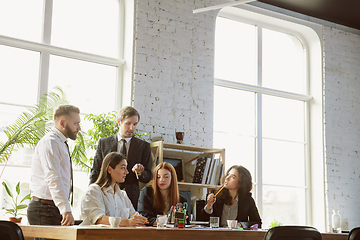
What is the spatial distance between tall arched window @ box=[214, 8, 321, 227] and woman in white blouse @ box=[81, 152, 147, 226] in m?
2.73

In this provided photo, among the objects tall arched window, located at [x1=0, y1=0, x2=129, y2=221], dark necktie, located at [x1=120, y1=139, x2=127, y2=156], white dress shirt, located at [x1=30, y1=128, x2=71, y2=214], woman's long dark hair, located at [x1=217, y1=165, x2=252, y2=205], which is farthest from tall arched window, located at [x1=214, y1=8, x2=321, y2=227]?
white dress shirt, located at [x1=30, y1=128, x2=71, y2=214]

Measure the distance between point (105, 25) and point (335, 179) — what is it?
389cm

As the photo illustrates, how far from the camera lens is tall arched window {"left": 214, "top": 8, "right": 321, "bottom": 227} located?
19.9ft

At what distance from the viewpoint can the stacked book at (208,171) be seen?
192 inches

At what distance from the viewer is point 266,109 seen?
6.41m

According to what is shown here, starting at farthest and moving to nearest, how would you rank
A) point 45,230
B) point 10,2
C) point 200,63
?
point 200,63 < point 10,2 < point 45,230

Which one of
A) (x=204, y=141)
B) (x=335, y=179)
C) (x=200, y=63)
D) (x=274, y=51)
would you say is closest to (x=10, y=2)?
(x=200, y=63)

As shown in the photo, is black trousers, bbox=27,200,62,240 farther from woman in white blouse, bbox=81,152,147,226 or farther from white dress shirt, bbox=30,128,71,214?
woman in white blouse, bbox=81,152,147,226

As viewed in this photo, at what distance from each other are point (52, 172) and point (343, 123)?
5.01 m

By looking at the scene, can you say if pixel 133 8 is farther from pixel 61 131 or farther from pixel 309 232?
pixel 309 232

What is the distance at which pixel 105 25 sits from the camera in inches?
209

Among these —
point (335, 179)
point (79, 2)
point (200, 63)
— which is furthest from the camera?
point (335, 179)

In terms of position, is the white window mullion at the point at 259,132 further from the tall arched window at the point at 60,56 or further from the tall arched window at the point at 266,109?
the tall arched window at the point at 60,56

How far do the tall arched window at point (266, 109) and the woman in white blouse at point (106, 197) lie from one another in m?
2.73
